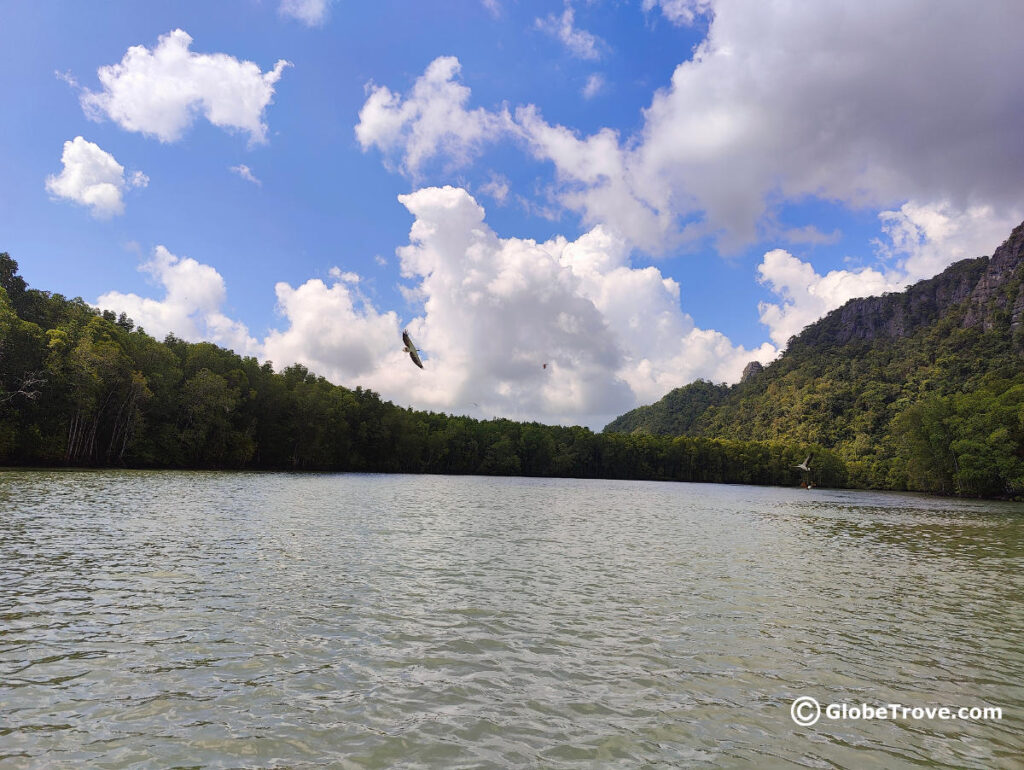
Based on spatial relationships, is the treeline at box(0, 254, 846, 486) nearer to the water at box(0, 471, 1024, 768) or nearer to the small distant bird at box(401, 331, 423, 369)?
the water at box(0, 471, 1024, 768)

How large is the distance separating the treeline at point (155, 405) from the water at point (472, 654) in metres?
59.4

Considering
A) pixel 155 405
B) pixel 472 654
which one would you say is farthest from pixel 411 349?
pixel 155 405

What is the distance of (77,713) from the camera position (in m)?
8.96

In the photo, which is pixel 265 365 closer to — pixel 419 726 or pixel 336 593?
pixel 336 593

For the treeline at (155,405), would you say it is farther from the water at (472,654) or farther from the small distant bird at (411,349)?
the small distant bird at (411,349)

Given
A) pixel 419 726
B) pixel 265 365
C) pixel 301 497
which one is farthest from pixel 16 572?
pixel 265 365

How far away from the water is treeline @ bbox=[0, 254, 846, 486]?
5940cm

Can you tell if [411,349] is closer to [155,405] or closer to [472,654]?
[472,654]

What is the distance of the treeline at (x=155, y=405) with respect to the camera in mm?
73625

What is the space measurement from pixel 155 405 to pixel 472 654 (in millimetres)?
101707

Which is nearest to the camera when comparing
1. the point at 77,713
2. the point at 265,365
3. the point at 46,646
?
the point at 77,713

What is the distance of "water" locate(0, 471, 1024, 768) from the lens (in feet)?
28.3

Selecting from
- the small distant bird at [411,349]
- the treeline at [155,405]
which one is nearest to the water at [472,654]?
the small distant bird at [411,349]

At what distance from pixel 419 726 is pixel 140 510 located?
116 feet
